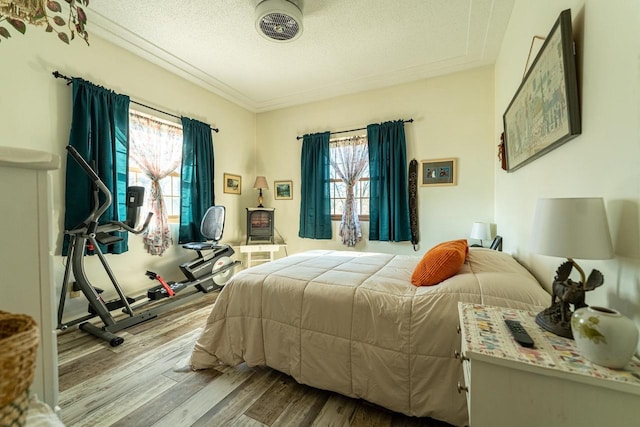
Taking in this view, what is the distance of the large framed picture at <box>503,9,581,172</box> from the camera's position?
1087mm

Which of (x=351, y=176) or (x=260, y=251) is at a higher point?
(x=351, y=176)

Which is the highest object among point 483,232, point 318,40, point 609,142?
point 318,40

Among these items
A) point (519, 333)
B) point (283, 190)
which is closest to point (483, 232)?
point (519, 333)

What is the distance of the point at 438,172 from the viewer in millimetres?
3324

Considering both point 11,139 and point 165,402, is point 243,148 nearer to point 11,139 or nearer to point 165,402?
point 11,139

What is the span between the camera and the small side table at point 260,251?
384cm

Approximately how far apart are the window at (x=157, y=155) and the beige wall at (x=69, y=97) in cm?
25

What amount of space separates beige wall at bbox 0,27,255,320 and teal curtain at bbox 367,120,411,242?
2.33 metres

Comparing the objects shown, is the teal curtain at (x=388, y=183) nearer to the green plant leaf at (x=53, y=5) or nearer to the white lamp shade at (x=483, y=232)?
the white lamp shade at (x=483, y=232)

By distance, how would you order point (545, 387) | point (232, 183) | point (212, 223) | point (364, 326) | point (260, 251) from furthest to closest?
point (232, 183)
point (260, 251)
point (212, 223)
point (364, 326)
point (545, 387)

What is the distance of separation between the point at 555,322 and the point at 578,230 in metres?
0.35

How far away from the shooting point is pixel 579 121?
1.07m

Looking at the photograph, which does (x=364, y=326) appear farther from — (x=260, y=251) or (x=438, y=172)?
(x=260, y=251)

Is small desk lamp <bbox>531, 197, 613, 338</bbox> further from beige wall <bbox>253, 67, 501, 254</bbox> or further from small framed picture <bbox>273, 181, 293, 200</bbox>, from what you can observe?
small framed picture <bbox>273, 181, 293, 200</bbox>
